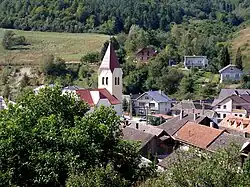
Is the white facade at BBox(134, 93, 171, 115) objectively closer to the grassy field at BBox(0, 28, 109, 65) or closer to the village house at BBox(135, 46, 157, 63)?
the village house at BBox(135, 46, 157, 63)

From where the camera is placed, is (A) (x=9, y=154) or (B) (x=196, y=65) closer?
(A) (x=9, y=154)

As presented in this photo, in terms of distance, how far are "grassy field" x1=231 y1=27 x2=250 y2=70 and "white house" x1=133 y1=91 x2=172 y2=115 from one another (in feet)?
69.0

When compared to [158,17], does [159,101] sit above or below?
below

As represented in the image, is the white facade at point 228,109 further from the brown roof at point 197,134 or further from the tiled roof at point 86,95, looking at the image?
the brown roof at point 197,134

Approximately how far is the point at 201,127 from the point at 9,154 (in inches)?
643

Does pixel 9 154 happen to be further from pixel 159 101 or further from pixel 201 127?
pixel 159 101

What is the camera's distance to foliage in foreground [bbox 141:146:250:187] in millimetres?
11375

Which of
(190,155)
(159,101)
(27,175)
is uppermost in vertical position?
(190,155)

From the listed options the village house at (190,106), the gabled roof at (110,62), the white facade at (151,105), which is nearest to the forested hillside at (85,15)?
the white facade at (151,105)

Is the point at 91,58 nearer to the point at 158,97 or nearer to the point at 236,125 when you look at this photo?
the point at 158,97

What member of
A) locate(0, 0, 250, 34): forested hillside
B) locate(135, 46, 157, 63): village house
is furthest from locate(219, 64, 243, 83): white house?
locate(0, 0, 250, 34): forested hillside

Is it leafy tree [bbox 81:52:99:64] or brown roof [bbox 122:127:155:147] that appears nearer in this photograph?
brown roof [bbox 122:127:155:147]

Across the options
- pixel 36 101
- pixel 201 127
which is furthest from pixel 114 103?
pixel 36 101

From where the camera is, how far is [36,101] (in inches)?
697
